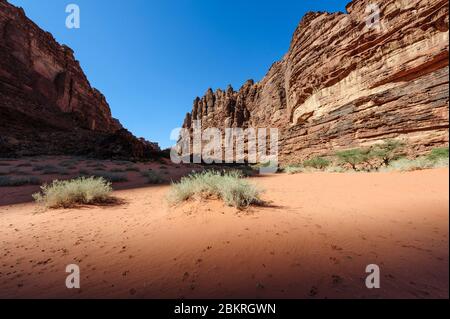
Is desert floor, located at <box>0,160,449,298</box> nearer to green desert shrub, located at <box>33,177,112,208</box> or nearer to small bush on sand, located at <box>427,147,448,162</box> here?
small bush on sand, located at <box>427,147,448,162</box>

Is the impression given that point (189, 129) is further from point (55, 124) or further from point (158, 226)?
point (158, 226)

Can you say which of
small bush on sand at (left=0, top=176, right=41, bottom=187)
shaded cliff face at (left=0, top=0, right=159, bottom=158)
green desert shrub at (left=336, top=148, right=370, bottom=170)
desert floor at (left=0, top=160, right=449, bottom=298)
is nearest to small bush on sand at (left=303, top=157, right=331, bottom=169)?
green desert shrub at (left=336, top=148, right=370, bottom=170)

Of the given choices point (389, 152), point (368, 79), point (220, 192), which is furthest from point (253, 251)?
point (368, 79)

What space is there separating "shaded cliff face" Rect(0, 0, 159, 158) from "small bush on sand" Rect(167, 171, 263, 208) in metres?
18.9

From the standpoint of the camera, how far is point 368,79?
15.7 meters

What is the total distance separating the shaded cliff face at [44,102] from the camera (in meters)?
21.4

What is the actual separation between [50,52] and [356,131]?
4918 cm

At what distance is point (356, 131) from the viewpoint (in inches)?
602

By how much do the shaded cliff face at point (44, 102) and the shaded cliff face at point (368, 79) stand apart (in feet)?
62.7

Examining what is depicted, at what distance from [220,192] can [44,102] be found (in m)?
39.2

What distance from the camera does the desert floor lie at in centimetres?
114
